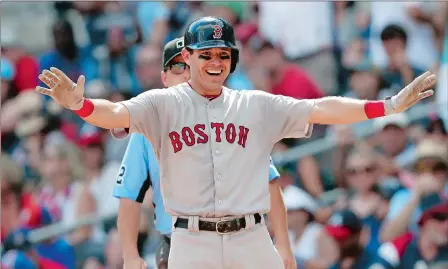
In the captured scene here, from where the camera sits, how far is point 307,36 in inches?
386

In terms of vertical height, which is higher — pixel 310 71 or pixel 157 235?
pixel 310 71

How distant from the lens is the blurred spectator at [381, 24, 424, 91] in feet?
29.2

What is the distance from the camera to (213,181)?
4.60m

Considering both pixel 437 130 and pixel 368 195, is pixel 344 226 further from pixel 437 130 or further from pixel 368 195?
pixel 437 130

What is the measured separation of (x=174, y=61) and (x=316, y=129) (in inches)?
159

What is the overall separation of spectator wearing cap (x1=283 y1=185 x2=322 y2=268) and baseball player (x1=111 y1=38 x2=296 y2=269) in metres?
2.91

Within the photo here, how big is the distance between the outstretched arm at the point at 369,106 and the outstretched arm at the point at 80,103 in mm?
898

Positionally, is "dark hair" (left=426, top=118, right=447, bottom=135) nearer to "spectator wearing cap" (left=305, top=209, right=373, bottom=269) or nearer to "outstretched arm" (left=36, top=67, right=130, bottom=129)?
"spectator wearing cap" (left=305, top=209, right=373, bottom=269)

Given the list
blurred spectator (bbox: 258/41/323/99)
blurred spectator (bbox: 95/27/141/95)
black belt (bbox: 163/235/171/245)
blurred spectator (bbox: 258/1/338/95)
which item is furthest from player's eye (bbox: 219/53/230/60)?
blurred spectator (bbox: 95/27/141/95)

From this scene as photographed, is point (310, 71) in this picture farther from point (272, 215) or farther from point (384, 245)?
point (272, 215)

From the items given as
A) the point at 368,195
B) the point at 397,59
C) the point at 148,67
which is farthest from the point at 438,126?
the point at 148,67

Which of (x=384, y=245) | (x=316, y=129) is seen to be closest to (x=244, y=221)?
(x=384, y=245)

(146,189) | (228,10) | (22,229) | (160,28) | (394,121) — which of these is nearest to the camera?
(146,189)

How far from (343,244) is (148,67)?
3385 millimetres
